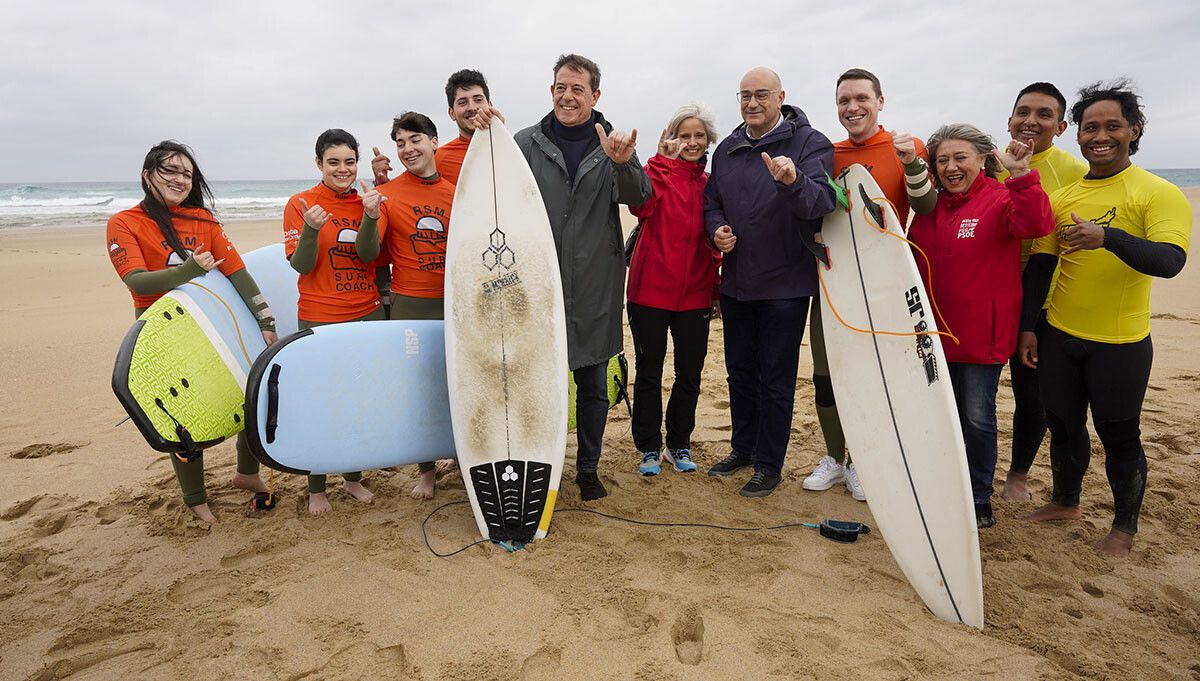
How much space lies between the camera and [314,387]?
2.96 m

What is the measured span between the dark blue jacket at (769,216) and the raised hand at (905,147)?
329 mm

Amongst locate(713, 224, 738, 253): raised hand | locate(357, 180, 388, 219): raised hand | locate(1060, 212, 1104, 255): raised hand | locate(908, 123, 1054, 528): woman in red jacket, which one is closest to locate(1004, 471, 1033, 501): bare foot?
locate(908, 123, 1054, 528): woman in red jacket

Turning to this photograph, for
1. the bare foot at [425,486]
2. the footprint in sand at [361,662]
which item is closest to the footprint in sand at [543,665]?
the footprint in sand at [361,662]

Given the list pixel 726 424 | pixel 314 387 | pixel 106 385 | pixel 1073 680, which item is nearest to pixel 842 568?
pixel 1073 680

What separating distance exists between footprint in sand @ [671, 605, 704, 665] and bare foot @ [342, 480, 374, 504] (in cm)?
174

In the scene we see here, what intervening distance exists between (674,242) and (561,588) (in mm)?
1631

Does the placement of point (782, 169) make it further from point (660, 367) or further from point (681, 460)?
point (681, 460)

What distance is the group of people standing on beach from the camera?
8.73ft

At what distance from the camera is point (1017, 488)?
3.39 meters

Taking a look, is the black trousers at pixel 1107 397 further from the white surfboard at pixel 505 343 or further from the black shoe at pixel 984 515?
the white surfboard at pixel 505 343

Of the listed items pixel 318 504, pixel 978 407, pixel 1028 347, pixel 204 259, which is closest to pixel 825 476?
pixel 978 407

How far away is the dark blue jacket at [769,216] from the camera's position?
315 centimetres

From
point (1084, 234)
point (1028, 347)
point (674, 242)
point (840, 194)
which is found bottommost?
point (1028, 347)

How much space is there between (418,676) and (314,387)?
4.37 feet
